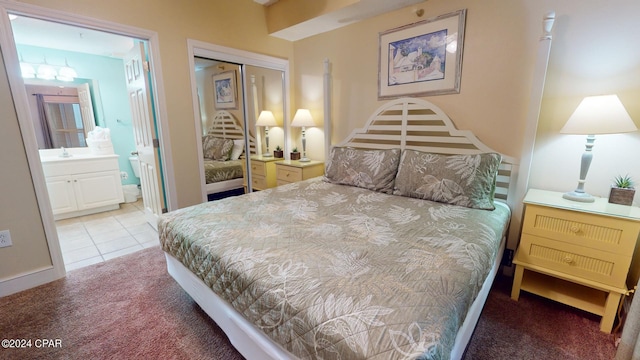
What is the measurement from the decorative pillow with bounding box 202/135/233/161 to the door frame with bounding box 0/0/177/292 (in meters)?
0.54

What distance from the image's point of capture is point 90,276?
223 cm

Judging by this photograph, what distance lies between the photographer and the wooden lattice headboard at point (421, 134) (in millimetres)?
2176

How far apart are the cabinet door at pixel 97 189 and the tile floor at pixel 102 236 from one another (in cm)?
17

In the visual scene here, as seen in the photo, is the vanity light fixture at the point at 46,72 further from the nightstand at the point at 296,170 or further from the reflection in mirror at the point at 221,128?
the nightstand at the point at 296,170

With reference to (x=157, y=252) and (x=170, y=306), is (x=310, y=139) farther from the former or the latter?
(x=170, y=306)

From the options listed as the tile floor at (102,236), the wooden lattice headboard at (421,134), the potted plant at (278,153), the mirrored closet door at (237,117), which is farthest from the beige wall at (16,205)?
the wooden lattice headboard at (421,134)

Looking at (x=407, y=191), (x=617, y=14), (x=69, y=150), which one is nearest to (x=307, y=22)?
(x=407, y=191)

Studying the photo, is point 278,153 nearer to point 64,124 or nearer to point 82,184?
point 82,184

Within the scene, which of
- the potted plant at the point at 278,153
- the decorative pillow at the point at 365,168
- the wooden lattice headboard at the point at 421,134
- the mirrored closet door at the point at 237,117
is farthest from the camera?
the potted plant at the point at 278,153

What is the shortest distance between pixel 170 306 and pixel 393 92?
8.77ft

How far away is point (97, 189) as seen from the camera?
3756mm

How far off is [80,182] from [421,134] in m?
4.40

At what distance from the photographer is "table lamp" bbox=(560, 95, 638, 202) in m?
1.52

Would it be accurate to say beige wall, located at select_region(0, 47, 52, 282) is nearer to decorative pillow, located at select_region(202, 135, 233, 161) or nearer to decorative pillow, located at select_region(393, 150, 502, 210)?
decorative pillow, located at select_region(202, 135, 233, 161)
